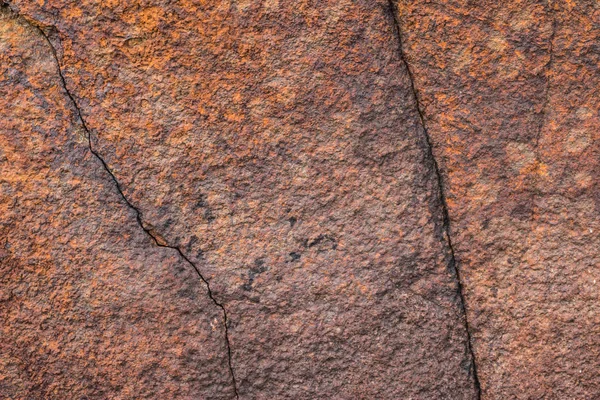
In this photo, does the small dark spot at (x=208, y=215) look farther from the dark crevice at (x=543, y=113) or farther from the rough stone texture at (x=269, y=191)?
the dark crevice at (x=543, y=113)

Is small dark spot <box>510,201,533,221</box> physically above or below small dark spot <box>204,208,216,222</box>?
above

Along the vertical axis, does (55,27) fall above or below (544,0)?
below

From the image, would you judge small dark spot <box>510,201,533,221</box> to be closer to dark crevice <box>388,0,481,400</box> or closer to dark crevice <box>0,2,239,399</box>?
dark crevice <box>388,0,481,400</box>

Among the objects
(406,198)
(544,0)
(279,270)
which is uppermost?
(544,0)

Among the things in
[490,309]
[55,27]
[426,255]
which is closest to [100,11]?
[55,27]

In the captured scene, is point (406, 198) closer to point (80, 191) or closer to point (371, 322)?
point (371, 322)

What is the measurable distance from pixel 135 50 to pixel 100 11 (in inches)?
3.4

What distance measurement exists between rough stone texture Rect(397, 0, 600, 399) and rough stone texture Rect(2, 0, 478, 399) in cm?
5

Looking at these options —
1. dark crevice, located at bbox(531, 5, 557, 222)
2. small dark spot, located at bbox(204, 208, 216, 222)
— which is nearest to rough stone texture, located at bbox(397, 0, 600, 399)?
dark crevice, located at bbox(531, 5, 557, 222)

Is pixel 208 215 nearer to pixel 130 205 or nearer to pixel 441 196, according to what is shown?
pixel 130 205

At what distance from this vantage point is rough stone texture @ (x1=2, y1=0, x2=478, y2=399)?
3.50 feet

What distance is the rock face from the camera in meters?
1.07

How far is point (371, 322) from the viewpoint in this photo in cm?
116

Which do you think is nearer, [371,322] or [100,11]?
[100,11]
